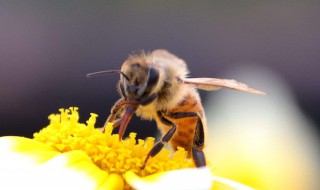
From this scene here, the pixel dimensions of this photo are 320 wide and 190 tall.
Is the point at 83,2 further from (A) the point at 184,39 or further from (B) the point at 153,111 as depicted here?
(B) the point at 153,111

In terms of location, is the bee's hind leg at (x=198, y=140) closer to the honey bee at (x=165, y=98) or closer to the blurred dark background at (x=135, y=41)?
the honey bee at (x=165, y=98)

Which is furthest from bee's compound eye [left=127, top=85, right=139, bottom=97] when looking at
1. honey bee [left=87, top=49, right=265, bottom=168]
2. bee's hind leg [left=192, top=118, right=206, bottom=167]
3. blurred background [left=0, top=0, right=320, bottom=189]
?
blurred background [left=0, top=0, right=320, bottom=189]

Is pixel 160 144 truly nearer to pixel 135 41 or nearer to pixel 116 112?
pixel 116 112

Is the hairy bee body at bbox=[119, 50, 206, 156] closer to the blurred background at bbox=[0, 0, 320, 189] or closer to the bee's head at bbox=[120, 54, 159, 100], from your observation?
the bee's head at bbox=[120, 54, 159, 100]

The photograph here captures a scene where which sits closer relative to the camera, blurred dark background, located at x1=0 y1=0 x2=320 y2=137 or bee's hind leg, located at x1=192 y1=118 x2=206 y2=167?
bee's hind leg, located at x1=192 y1=118 x2=206 y2=167

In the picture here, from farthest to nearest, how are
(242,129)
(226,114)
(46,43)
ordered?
(46,43)
(226,114)
(242,129)

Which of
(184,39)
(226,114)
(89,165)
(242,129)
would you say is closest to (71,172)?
(89,165)

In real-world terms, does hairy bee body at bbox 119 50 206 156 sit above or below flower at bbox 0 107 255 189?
above

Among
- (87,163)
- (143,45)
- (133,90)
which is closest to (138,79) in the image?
(133,90)
